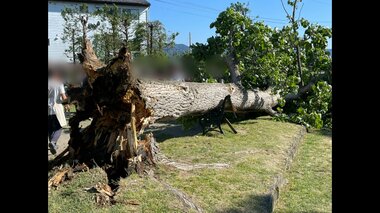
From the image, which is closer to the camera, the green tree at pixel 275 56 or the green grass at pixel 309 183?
the green grass at pixel 309 183

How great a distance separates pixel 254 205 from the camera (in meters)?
4.34

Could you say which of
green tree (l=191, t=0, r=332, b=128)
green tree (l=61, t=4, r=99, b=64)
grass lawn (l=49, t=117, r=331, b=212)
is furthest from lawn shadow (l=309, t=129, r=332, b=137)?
green tree (l=61, t=4, r=99, b=64)

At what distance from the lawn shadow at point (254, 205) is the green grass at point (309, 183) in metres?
0.36

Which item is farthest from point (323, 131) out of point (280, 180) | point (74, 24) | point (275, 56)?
point (74, 24)

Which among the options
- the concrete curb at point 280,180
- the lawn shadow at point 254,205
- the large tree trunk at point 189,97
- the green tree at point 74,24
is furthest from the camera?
the green tree at point 74,24

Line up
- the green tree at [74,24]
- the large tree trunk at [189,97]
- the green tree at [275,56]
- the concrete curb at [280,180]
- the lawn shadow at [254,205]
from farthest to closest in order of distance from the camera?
the green tree at [74,24]
the green tree at [275,56]
the large tree trunk at [189,97]
the concrete curb at [280,180]
the lawn shadow at [254,205]

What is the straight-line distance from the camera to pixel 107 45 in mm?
16984

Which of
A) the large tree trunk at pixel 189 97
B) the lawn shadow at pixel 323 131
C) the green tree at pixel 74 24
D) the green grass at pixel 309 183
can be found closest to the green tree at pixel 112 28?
the green tree at pixel 74 24

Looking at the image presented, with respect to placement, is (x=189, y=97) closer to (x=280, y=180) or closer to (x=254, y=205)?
(x=280, y=180)

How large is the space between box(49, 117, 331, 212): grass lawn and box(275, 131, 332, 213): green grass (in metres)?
0.10

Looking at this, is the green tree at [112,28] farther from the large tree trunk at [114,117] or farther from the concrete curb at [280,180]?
the large tree trunk at [114,117]

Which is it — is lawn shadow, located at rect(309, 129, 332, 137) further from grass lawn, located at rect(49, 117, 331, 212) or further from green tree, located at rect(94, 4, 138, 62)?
green tree, located at rect(94, 4, 138, 62)

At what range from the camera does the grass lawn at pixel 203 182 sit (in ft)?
12.9

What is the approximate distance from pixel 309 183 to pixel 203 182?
186 centimetres
